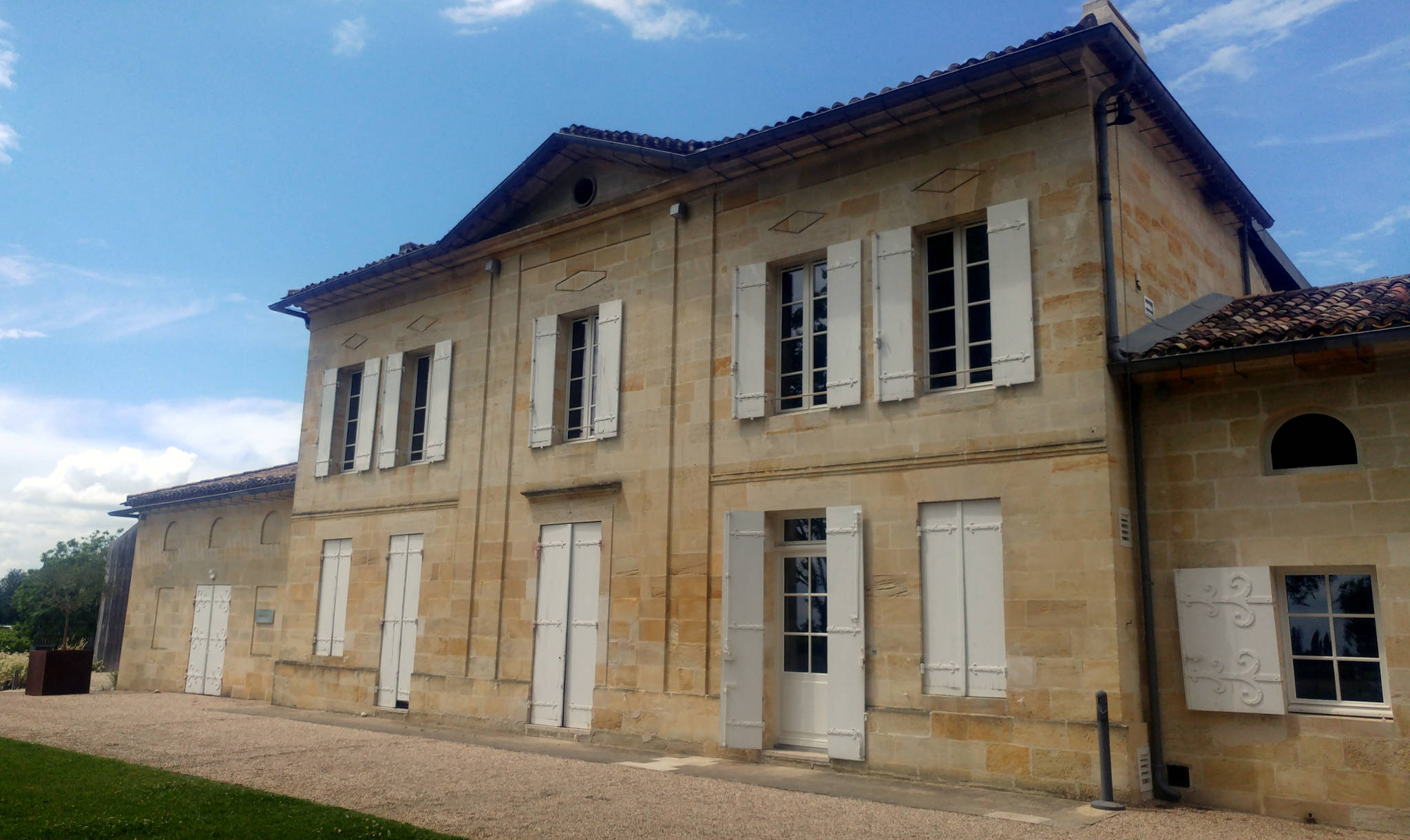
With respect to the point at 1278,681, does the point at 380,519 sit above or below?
above

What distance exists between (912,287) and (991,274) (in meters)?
0.72

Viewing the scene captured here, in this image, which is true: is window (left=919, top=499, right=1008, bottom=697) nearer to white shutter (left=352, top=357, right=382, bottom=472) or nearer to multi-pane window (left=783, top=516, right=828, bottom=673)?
multi-pane window (left=783, top=516, right=828, bottom=673)

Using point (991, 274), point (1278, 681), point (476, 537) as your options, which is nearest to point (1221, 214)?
point (991, 274)

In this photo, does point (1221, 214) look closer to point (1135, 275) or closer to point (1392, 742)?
point (1135, 275)

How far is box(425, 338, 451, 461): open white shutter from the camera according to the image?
13062mm

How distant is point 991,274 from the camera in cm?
869

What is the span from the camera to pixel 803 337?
10016 millimetres

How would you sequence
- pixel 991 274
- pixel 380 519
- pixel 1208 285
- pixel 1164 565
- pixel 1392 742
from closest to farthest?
pixel 1392 742 < pixel 1164 565 < pixel 991 274 < pixel 1208 285 < pixel 380 519

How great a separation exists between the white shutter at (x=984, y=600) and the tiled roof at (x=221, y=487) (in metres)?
11.1

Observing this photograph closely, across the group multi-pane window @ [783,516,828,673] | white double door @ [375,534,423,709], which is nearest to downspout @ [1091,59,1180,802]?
multi-pane window @ [783,516,828,673]

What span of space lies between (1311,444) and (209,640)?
1598cm

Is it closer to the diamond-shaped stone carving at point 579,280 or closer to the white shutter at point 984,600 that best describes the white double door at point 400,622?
the diamond-shaped stone carving at point 579,280

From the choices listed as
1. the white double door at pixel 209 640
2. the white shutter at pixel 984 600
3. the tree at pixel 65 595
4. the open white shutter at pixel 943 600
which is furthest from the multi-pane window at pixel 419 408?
the tree at pixel 65 595

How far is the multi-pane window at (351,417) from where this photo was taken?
14.9m
